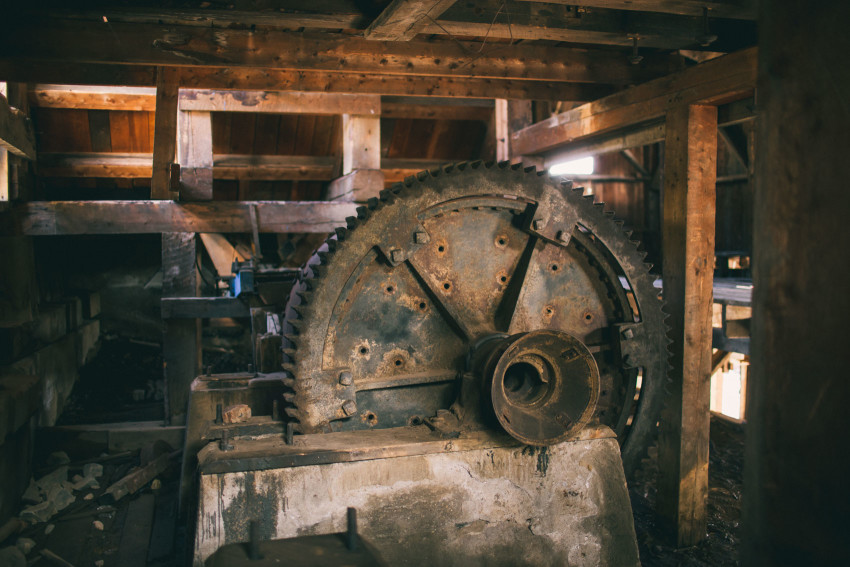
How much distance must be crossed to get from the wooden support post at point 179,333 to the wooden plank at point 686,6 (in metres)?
4.05

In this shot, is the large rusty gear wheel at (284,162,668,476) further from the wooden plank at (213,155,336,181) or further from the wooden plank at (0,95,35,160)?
the wooden plank at (213,155,336,181)

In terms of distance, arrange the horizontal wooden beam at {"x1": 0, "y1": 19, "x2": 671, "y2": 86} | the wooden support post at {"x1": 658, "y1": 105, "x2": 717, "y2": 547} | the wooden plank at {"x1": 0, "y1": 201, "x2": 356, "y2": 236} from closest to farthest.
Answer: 1. the horizontal wooden beam at {"x1": 0, "y1": 19, "x2": 671, "y2": 86}
2. the wooden support post at {"x1": 658, "y1": 105, "x2": 717, "y2": 547}
3. the wooden plank at {"x1": 0, "y1": 201, "x2": 356, "y2": 236}

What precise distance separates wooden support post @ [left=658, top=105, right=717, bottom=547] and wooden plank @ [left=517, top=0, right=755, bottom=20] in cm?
71

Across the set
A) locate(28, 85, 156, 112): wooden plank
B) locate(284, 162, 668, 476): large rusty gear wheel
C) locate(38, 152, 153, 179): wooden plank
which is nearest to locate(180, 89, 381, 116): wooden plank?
locate(28, 85, 156, 112): wooden plank

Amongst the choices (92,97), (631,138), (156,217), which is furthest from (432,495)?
(92,97)

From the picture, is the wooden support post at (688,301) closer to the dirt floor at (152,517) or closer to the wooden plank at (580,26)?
the dirt floor at (152,517)

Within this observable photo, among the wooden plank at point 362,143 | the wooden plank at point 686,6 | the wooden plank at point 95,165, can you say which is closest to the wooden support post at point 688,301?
the wooden plank at point 686,6

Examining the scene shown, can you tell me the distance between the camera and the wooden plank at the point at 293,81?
396cm

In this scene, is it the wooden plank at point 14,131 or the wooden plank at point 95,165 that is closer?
the wooden plank at point 14,131

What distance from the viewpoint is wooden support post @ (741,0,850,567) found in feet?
3.41

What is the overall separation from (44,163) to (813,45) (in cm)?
779

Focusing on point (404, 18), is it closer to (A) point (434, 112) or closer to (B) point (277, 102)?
(B) point (277, 102)

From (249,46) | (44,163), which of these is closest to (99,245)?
(44,163)

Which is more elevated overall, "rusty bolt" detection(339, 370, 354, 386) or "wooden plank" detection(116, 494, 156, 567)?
"rusty bolt" detection(339, 370, 354, 386)
